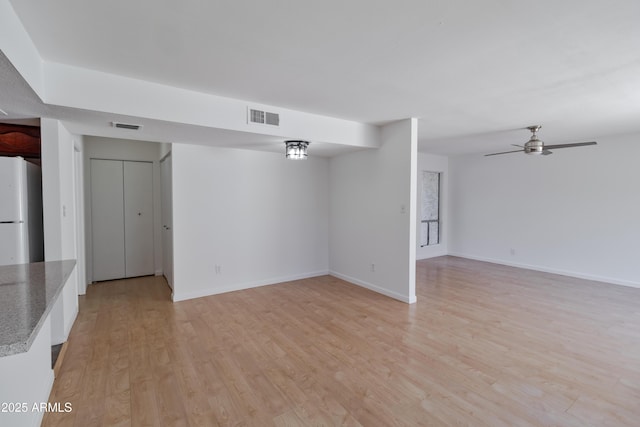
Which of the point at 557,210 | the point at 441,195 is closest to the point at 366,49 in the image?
the point at 557,210

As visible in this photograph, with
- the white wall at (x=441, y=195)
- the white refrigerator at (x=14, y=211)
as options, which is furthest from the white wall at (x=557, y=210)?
the white refrigerator at (x=14, y=211)

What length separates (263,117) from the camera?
3445 mm

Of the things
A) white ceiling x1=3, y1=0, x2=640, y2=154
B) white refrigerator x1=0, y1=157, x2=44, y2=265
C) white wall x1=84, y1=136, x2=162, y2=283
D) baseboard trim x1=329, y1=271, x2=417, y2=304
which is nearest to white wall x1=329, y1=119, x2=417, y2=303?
baseboard trim x1=329, y1=271, x2=417, y2=304

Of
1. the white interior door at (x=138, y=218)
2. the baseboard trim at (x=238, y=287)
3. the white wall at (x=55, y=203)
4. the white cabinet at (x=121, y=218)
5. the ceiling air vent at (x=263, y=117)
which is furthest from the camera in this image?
the white interior door at (x=138, y=218)

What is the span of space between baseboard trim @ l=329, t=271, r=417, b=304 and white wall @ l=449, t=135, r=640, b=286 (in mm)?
3613

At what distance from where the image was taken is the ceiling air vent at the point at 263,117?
133 inches

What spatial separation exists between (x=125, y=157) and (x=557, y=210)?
7985 millimetres

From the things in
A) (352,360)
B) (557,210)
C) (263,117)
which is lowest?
(352,360)

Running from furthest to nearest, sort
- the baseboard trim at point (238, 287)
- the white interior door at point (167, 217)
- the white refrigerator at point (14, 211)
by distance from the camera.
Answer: the white interior door at point (167, 217), the baseboard trim at point (238, 287), the white refrigerator at point (14, 211)

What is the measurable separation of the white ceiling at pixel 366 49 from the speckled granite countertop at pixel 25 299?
1511 millimetres

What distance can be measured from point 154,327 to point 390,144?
379cm

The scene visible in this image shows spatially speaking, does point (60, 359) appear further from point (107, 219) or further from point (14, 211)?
point (107, 219)

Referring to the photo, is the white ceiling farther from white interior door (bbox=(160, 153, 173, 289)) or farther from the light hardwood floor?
the light hardwood floor

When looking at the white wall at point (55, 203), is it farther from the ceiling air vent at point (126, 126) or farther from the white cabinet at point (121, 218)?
the white cabinet at point (121, 218)
